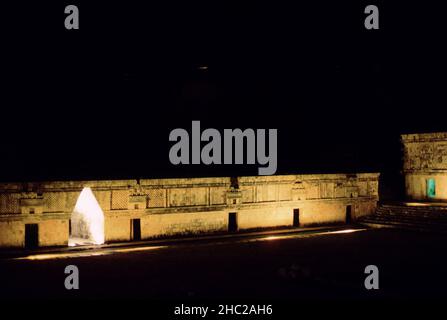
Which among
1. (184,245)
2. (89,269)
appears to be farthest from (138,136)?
(89,269)

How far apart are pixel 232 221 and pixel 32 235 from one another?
950 cm

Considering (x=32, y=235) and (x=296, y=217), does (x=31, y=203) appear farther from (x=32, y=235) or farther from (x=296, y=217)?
(x=296, y=217)

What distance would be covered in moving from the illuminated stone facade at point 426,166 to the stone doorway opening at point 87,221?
825 inches

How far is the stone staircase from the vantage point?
24641 millimetres

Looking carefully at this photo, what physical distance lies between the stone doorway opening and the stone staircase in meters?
14.8

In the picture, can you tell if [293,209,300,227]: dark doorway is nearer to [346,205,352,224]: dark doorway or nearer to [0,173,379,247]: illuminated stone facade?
[0,173,379,247]: illuminated stone facade

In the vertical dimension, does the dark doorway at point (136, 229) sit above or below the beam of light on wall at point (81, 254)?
above

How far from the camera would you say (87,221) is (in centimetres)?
2223

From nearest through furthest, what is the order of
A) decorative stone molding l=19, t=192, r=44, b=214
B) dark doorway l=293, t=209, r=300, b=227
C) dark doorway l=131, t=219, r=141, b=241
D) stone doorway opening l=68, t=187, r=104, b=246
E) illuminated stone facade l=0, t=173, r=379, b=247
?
decorative stone molding l=19, t=192, r=44, b=214 → illuminated stone facade l=0, t=173, r=379, b=247 → stone doorway opening l=68, t=187, r=104, b=246 → dark doorway l=131, t=219, r=141, b=241 → dark doorway l=293, t=209, r=300, b=227

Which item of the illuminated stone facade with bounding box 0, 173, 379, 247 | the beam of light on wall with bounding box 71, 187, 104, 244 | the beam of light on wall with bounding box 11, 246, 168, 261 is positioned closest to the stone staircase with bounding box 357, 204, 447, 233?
the illuminated stone facade with bounding box 0, 173, 379, 247

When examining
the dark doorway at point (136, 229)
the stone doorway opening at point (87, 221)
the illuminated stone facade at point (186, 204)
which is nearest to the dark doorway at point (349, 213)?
the illuminated stone facade at point (186, 204)

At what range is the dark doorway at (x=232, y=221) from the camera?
24.5m

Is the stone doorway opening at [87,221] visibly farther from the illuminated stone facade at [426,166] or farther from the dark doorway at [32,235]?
the illuminated stone facade at [426,166]

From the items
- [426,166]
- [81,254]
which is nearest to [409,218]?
[426,166]
